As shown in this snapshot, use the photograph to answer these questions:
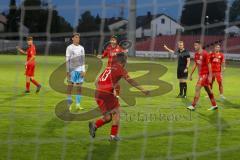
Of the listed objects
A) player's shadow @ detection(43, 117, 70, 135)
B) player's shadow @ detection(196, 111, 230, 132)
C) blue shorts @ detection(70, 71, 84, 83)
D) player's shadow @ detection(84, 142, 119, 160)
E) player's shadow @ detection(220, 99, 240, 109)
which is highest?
blue shorts @ detection(70, 71, 84, 83)

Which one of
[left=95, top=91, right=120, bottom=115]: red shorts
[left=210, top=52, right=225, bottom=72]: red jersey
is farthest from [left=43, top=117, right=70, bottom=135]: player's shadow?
[left=210, top=52, right=225, bottom=72]: red jersey

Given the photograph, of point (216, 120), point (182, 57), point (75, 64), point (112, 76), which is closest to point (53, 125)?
point (112, 76)

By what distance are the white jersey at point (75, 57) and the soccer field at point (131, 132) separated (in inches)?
40.3

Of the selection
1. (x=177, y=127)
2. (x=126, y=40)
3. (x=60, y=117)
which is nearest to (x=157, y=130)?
(x=177, y=127)

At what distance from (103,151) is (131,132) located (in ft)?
4.64

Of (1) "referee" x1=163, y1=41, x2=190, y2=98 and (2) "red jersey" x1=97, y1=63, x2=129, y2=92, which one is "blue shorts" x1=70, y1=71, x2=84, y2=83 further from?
(1) "referee" x1=163, y1=41, x2=190, y2=98

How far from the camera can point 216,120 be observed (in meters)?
8.80

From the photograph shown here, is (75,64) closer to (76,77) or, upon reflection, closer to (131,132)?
(76,77)

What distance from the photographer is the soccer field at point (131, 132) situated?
6.10 m

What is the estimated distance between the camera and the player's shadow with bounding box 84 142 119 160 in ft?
19.1

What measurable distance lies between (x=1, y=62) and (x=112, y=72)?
19.6 m

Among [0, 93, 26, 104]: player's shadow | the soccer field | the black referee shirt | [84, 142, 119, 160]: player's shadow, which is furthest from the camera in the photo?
the black referee shirt

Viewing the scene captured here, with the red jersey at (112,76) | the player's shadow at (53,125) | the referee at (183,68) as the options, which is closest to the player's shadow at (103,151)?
the red jersey at (112,76)

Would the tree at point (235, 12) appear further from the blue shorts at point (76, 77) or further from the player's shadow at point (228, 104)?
the blue shorts at point (76, 77)
